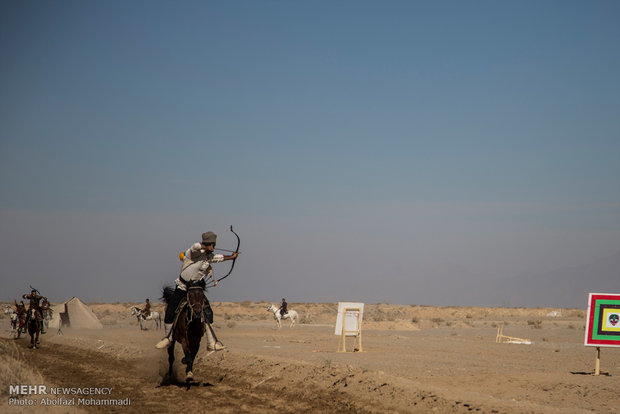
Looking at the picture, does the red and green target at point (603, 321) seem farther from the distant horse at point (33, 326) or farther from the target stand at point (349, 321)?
the distant horse at point (33, 326)

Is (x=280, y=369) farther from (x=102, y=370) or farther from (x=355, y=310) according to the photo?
(x=355, y=310)

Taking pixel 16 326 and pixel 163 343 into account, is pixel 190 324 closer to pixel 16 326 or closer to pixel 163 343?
pixel 163 343

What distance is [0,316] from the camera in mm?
85188

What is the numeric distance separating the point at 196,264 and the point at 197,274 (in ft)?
0.78

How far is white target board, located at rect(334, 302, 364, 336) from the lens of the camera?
30500 millimetres

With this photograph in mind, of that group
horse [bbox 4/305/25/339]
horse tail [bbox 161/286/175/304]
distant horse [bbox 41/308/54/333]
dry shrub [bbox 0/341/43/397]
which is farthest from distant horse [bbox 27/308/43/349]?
horse tail [bbox 161/286/175/304]

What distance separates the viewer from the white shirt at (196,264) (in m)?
17.3

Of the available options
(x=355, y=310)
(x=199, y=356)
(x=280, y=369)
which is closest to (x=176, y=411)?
(x=280, y=369)

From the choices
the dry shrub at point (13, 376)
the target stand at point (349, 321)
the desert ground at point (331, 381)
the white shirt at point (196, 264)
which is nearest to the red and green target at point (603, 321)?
the desert ground at point (331, 381)

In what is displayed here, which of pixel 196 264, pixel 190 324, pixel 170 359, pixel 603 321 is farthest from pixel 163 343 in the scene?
pixel 603 321

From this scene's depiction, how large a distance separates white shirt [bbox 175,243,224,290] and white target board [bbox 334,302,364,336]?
13517mm

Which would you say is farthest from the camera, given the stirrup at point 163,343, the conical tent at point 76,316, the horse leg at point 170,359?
the conical tent at point 76,316

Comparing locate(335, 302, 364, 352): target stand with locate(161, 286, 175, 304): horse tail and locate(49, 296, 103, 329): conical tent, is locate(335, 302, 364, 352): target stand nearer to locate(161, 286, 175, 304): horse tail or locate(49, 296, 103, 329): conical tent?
locate(161, 286, 175, 304): horse tail

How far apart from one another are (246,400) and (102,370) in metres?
7.69
